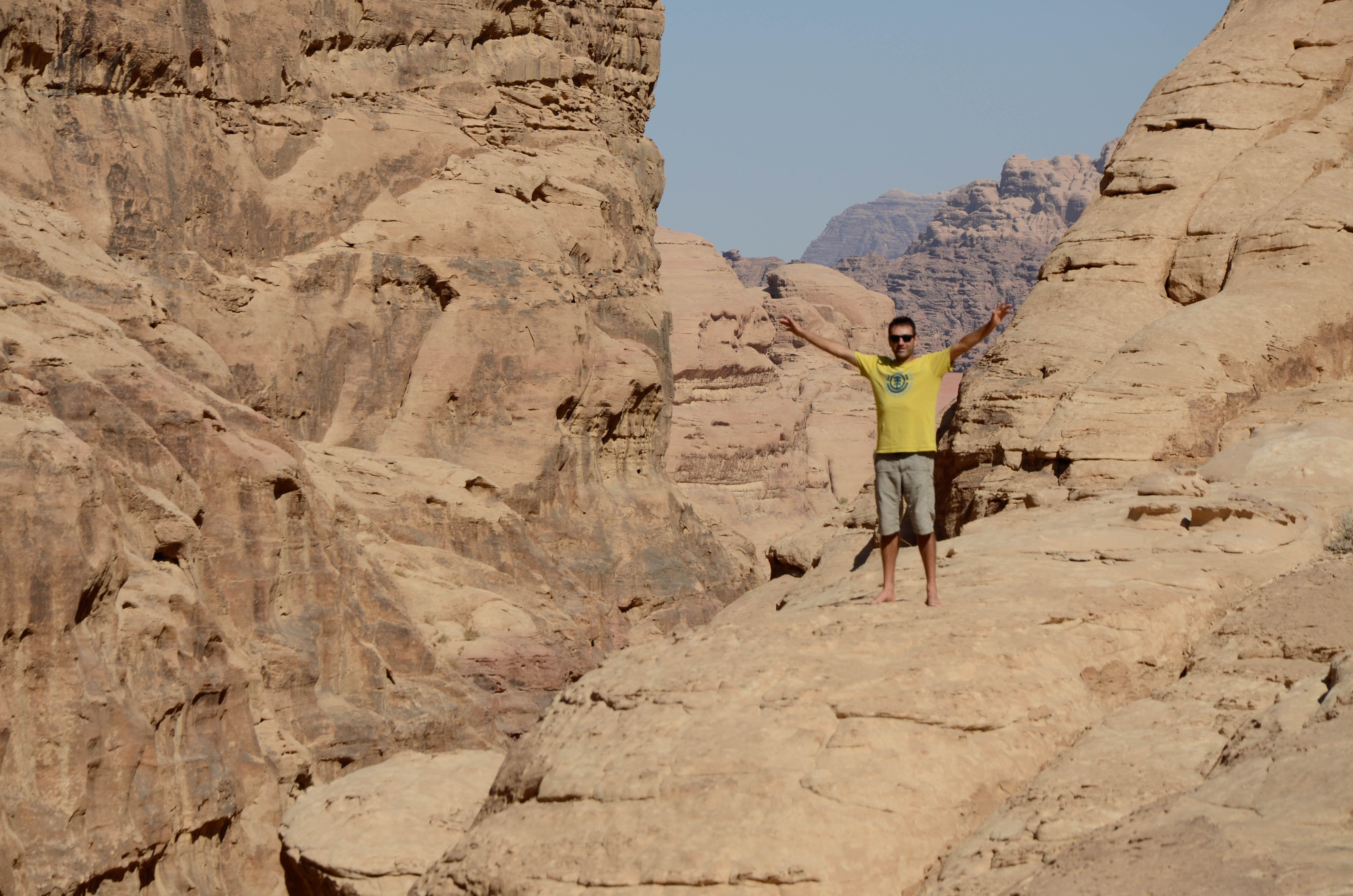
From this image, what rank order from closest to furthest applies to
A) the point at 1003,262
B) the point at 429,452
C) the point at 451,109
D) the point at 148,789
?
the point at 148,789 < the point at 429,452 < the point at 451,109 < the point at 1003,262

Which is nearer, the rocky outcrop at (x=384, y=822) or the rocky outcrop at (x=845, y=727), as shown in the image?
the rocky outcrop at (x=845, y=727)

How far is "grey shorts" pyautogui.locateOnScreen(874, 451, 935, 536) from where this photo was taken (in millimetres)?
7742

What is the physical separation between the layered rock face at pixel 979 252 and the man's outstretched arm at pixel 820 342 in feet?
317

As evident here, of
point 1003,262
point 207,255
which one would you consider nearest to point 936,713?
point 207,255

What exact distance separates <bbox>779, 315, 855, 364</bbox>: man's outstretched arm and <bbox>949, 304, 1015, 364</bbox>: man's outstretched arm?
62 centimetres

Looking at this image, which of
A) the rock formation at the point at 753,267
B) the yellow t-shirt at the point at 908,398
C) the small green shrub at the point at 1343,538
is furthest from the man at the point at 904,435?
the rock formation at the point at 753,267

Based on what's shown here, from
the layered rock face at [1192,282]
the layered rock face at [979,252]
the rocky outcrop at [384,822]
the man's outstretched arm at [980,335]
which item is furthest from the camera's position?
the layered rock face at [979,252]

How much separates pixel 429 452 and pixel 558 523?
3295 mm

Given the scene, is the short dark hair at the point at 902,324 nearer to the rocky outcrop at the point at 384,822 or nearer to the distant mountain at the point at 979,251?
the rocky outcrop at the point at 384,822

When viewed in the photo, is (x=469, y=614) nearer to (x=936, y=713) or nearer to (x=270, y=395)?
(x=270, y=395)

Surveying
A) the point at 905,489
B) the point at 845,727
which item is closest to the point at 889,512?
the point at 905,489

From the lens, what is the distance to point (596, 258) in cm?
3262

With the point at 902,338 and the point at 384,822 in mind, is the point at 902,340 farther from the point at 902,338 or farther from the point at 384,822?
the point at 384,822

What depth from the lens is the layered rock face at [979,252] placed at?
404 feet
